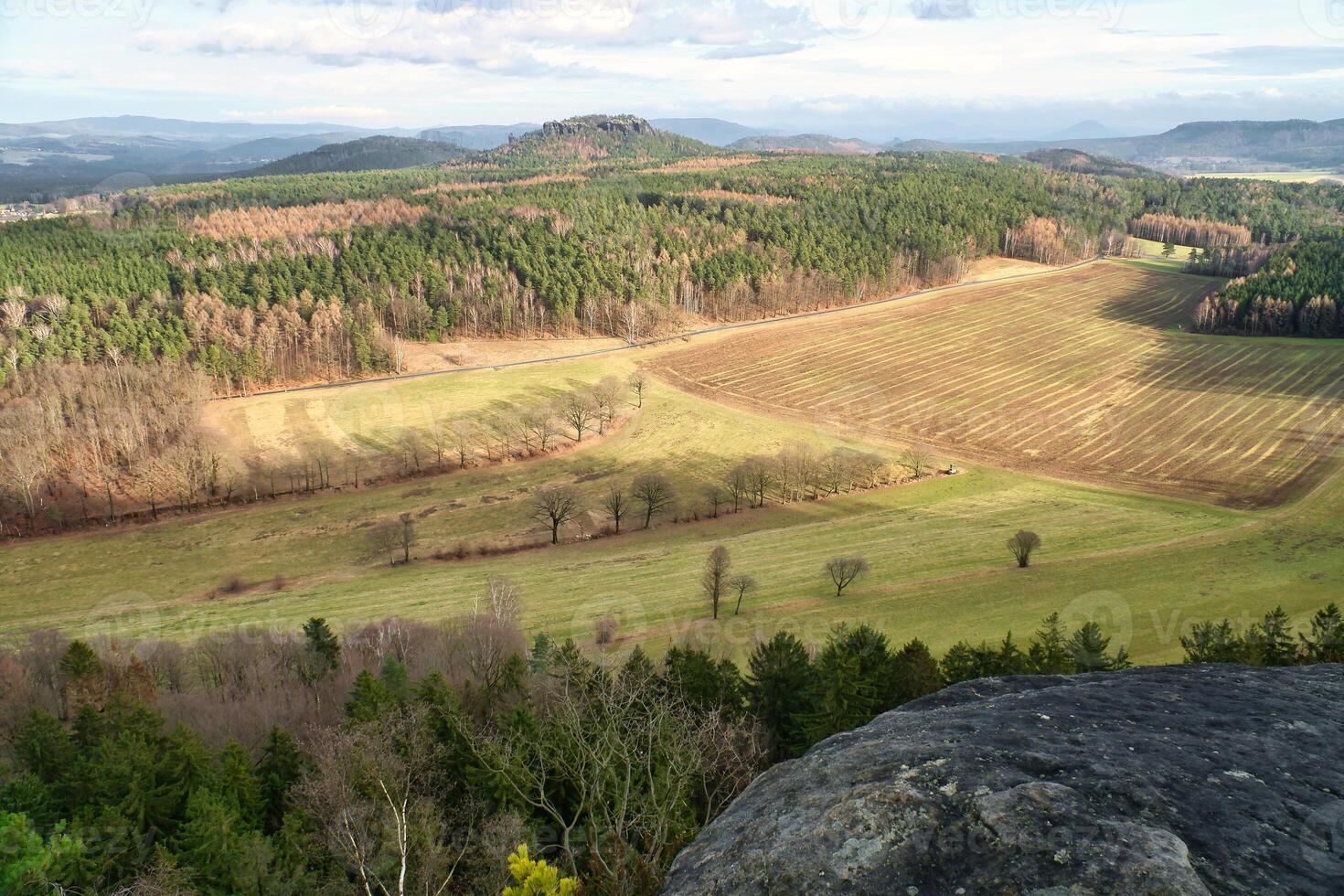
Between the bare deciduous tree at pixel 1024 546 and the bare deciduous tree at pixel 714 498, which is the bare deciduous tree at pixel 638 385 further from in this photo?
the bare deciduous tree at pixel 1024 546

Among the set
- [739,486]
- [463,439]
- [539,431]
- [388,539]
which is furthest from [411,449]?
[739,486]

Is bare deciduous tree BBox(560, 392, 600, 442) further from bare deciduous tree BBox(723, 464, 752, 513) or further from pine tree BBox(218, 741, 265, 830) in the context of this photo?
pine tree BBox(218, 741, 265, 830)

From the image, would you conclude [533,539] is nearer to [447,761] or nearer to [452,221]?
[447,761]

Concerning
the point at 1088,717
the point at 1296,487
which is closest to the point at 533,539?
the point at 1088,717

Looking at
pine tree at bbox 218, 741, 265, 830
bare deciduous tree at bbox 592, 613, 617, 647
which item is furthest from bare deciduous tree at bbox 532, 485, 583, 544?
pine tree at bbox 218, 741, 265, 830

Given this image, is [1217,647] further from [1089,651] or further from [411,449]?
[411,449]

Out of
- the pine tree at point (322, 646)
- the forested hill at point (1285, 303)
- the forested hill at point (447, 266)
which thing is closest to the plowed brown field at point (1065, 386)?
the forested hill at point (1285, 303)

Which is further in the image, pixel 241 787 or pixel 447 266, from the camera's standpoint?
pixel 447 266
